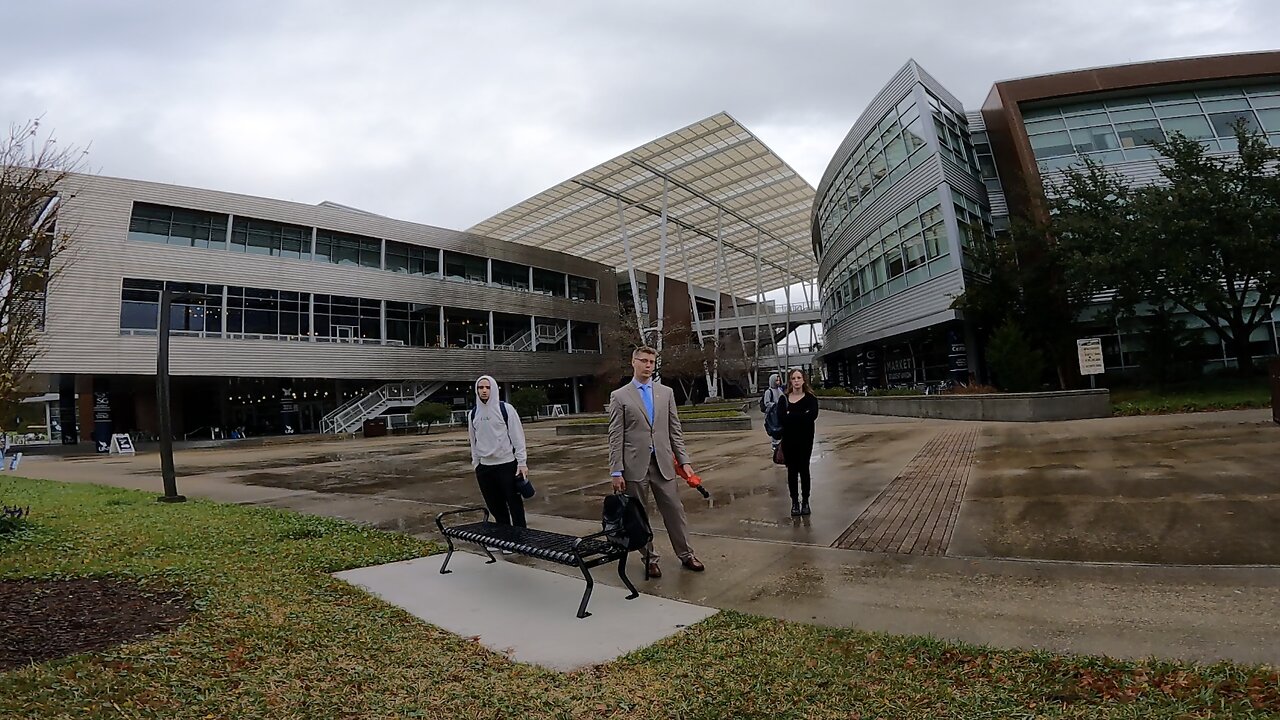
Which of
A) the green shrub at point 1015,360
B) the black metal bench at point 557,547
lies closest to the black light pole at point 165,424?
the black metal bench at point 557,547

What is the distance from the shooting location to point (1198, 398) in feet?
59.4

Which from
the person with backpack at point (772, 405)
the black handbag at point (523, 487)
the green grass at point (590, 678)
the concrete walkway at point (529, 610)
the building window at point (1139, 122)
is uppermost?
the building window at point (1139, 122)

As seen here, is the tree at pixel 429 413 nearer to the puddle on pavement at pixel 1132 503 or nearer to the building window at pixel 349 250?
the building window at pixel 349 250

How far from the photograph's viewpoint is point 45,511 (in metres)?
8.83

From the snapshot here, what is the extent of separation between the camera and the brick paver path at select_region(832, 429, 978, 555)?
574 cm

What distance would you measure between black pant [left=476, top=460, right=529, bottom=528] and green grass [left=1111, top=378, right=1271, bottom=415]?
18135mm

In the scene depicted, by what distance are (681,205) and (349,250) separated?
934 inches

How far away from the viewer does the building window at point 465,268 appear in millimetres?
46906

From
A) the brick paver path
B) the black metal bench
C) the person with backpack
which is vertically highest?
the person with backpack

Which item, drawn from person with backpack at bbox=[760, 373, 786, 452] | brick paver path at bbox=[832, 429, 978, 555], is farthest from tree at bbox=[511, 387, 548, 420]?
brick paver path at bbox=[832, 429, 978, 555]

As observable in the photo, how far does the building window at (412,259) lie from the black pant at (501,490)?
40475mm

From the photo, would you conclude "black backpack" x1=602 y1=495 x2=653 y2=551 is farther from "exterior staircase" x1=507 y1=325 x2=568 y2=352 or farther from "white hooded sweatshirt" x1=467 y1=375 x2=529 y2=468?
"exterior staircase" x1=507 y1=325 x2=568 y2=352

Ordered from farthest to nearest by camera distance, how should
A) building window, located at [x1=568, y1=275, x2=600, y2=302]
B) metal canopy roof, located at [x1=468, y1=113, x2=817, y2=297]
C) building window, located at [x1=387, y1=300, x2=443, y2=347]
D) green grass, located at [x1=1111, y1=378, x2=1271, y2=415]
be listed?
1. building window, located at [x1=568, y1=275, x2=600, y2=302]
2. building window, located at [x1=387, y1=300, x2=443, y2=347]
3. metal canopy roof, located at [x1=468, y1=113, x2=817, y2=297]
4. green grass, located at [x1=1111, y1=378, x2=1271, y2=415]

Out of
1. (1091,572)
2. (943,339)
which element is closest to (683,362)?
(943,339)
